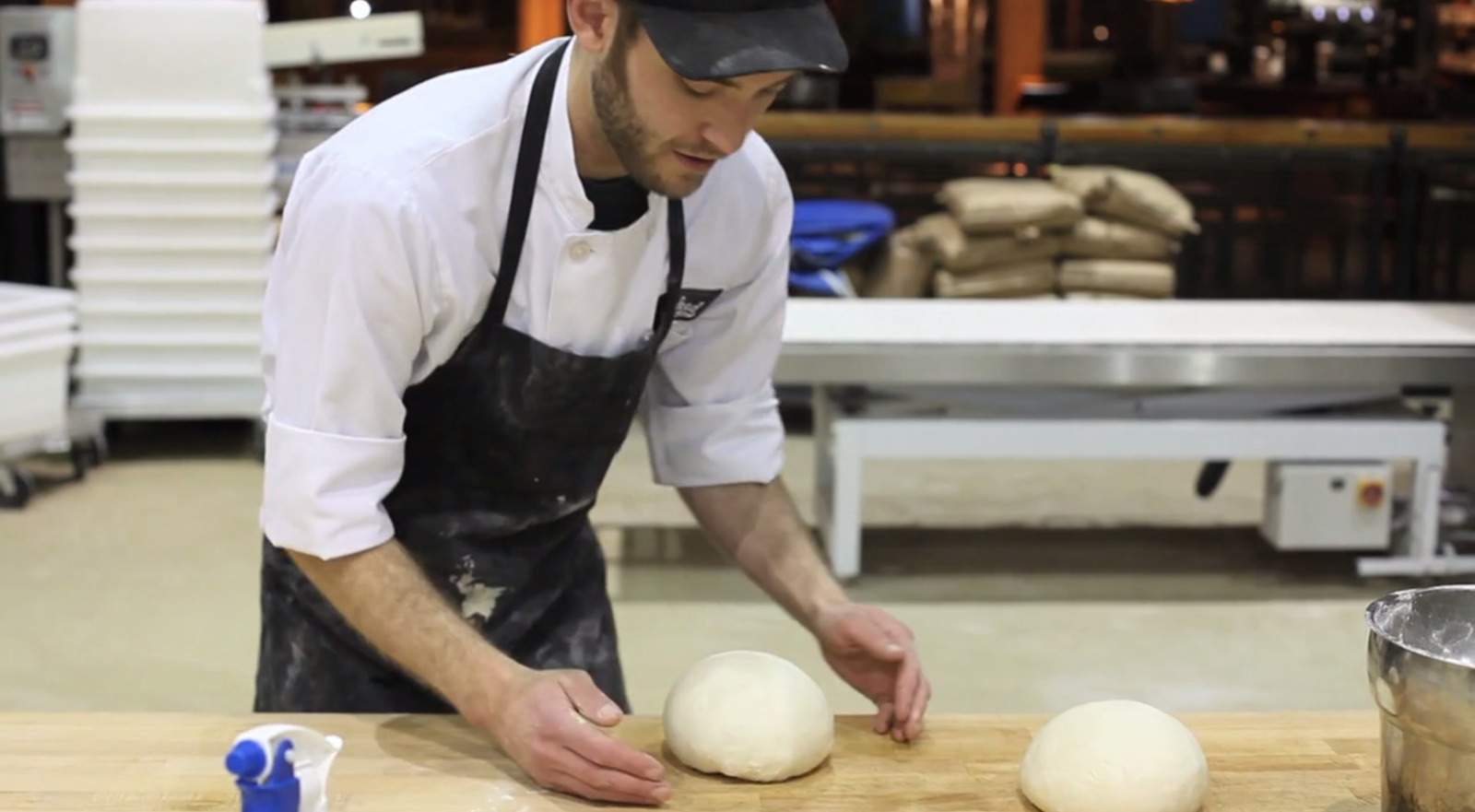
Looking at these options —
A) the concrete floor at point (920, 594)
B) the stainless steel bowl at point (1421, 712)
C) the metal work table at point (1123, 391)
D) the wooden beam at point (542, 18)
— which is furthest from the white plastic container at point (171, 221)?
the stainless steel bowl at point (1421, 712)

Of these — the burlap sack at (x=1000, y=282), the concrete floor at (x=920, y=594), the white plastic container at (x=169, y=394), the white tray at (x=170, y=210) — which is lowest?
the concrete floor at (x=920, y=594)

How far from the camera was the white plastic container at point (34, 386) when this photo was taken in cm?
443

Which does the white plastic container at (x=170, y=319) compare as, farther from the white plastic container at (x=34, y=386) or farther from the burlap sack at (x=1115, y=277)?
the burlap sack at (x=1115, y=277)

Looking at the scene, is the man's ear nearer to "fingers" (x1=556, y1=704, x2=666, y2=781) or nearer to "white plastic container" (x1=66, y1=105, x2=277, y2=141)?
"fingers" (x1=556, y1=704, x2=666, y2=781)

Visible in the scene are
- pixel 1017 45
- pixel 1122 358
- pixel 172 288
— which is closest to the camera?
pixel 1122 358

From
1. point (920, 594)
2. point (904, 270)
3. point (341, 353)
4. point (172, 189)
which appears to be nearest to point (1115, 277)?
point (904, 270)

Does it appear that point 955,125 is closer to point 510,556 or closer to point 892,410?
point 892,410

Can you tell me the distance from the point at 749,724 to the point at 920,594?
2613mm

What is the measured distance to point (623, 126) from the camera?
1.35 m

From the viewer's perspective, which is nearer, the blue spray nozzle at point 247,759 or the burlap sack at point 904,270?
the blue spray nozzle at point 247,759

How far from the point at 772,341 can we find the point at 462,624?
49 cm

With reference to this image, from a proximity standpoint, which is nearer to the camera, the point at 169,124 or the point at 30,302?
the point at 30,302

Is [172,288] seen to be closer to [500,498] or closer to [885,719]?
[500,498]

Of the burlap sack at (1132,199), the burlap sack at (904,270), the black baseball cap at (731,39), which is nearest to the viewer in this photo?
the black baseball cap at (731,39)
